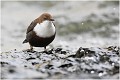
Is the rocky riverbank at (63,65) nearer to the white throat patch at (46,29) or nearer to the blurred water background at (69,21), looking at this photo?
the white throat patch at (46,29)

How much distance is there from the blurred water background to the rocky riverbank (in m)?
5.92

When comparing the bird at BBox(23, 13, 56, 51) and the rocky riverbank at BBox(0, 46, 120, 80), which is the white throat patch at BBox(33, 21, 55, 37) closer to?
the bird at BBox(23, 13, 56, 51)

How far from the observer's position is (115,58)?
17.5 feet

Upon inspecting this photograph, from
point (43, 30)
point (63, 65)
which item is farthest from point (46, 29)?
point (63, 65)

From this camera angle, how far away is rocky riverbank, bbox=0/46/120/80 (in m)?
4.65

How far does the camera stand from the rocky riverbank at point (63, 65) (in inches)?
183

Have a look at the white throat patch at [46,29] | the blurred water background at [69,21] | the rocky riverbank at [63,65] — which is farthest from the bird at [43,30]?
the blurred water background at [69,21]

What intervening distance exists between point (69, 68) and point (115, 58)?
72cm

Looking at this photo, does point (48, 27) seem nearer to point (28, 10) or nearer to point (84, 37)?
point (84, 37)

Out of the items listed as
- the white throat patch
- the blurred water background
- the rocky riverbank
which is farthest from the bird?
the blurred water background

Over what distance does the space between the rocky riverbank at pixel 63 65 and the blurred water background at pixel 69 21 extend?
592cm

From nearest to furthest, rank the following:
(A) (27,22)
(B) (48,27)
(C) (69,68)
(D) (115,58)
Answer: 1. (C) (69,68)
2. (D) (115,58)
3. (B) (48,27)
4. (A) (27,22)

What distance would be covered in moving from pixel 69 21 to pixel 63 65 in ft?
33.9

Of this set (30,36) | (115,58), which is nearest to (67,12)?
(30,36)
